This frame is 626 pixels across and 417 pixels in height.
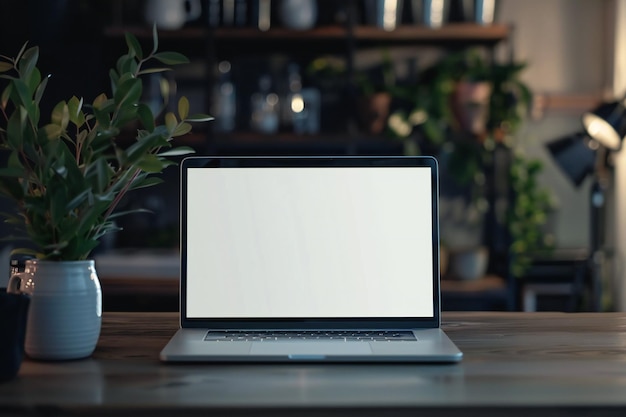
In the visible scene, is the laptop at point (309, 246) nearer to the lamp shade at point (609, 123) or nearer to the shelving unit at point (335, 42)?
the lamp shade at point (609, 123)

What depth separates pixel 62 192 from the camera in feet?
3.06

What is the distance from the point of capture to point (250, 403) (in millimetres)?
771

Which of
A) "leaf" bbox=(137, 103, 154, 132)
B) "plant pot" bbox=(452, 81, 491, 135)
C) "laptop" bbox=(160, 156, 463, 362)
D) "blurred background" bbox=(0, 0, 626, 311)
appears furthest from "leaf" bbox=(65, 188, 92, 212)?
"plant pot" bbox=(452, 81, 491, 135)

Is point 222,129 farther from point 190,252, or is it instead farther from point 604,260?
point 190,252

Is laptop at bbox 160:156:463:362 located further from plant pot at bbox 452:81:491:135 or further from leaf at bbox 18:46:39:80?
plant pot at bbox 452:81:491:135

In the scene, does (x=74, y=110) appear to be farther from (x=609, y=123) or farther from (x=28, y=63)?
(x=609, y=123)

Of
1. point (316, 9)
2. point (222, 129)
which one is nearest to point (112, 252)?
point (222, 129)

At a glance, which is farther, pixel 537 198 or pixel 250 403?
pixel 537 198

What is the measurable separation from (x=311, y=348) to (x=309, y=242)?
8.6 inches

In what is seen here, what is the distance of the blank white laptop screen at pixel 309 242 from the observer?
44.6 inches

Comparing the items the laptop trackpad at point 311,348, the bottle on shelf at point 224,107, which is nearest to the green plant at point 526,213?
the bottle on shelf at point 224,107

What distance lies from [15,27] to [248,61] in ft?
3.49

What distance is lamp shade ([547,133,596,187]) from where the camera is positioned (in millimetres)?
2941

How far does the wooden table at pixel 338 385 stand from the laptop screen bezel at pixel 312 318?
0.07m
